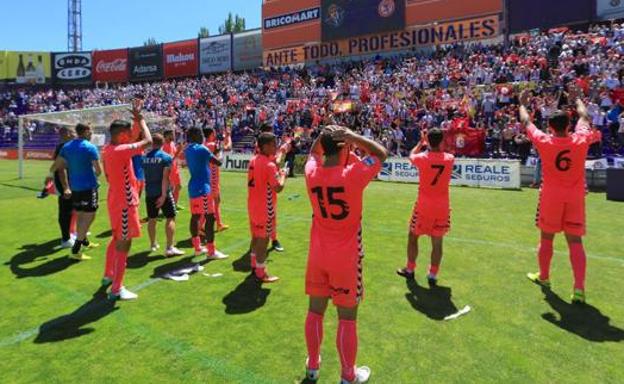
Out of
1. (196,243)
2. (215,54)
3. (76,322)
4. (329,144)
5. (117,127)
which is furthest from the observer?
(215,54)

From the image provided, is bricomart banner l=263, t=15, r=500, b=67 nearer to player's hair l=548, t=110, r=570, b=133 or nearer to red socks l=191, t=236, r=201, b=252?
player's hair l=548, t=110, r=570, b=133

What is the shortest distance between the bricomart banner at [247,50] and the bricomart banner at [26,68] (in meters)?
26.8

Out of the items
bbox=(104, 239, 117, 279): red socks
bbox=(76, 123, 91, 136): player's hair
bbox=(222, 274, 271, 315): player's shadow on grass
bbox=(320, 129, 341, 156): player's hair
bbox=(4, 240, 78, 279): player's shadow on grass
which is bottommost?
bbox=(222, 274, 271, 315): player's shadow on grass

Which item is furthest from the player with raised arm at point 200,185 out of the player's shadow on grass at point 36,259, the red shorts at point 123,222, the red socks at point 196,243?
the player's shadow on grass at point 36,259

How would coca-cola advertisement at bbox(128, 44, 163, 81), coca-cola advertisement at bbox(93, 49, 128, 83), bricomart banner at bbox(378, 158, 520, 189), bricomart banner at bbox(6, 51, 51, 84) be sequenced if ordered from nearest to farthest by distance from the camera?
bricomart banner at bbox(378, 158, 520, 189) < coca-cola advertisement at bbox(128, 44, 163, 81) < coca-cola advertisement at bbox(93, 49, 128, 83) < bricomart banner at bbox(6, 51, 51, 84)

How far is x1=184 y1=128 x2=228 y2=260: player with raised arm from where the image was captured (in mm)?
7801

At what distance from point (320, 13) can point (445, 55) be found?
1247 centimetres

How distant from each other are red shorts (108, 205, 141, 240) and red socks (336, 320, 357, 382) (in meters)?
3.34

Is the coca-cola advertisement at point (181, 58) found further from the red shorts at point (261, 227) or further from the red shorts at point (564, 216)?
the red shorts at point (564, 216)

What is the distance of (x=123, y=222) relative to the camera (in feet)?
19.7

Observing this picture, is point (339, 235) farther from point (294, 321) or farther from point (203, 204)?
point (203, 204)

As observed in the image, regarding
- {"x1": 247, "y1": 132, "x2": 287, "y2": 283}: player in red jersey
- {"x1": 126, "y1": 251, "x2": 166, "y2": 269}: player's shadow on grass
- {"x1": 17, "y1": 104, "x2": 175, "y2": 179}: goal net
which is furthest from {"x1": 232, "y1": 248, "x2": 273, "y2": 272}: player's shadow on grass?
{"x1": 17, "y1": 104, "x2": 175, "y2": 179}: goal net

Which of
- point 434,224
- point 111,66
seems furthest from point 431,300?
point 111,66

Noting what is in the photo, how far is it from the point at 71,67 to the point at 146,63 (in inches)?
428
